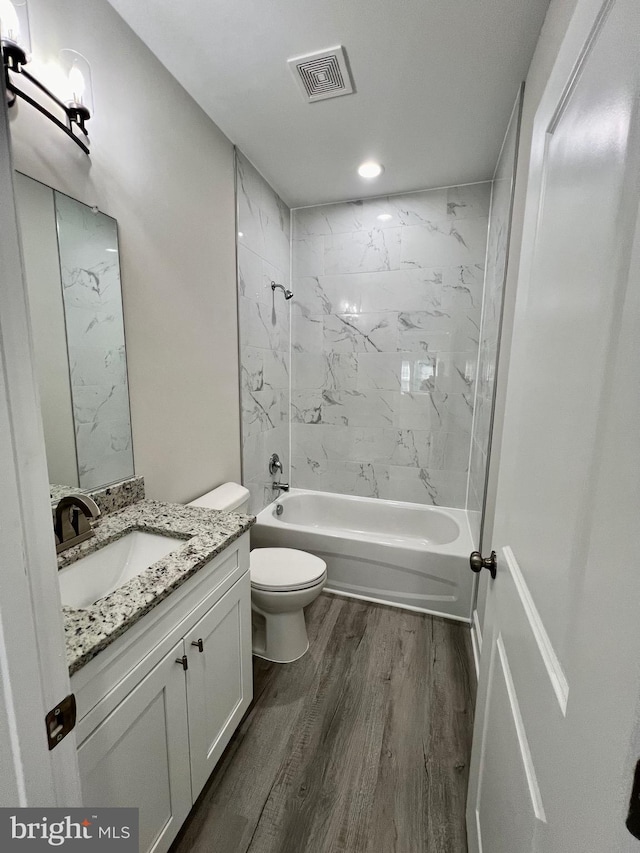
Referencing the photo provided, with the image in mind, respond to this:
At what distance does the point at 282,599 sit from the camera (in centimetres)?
171

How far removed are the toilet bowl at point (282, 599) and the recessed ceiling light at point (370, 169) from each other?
2.37 meters

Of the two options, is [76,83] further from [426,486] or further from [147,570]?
[426,486]

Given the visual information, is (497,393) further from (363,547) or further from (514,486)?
(363,547)

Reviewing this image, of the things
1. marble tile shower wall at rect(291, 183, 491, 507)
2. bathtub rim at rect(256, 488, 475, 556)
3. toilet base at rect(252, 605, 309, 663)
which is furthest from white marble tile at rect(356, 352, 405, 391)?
toilet base at rect(252, 605, 309, 663)

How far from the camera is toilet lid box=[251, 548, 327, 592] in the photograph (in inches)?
67.5

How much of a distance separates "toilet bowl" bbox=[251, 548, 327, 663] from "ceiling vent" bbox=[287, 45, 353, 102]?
2.26m

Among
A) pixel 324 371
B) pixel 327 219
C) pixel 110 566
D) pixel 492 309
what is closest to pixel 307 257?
pixel 327 219

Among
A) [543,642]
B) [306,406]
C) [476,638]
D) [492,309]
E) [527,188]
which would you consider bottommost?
[476,638]

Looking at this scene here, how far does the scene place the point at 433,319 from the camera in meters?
2.64

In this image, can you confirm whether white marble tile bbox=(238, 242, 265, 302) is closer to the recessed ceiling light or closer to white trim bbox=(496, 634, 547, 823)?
the recessed ceiling light

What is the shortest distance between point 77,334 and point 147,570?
0.82 metres

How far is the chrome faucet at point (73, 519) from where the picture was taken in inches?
39.8

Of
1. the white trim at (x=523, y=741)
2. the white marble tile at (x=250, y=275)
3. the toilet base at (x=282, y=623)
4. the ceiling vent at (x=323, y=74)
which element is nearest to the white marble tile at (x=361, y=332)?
the white marble tile at (x=250, y=275)

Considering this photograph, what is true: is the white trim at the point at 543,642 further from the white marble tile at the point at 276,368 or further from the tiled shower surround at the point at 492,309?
the white marble tile at the point at 276,368
